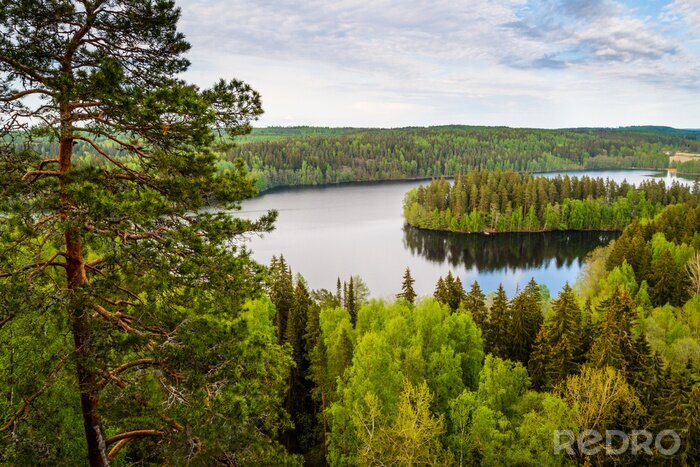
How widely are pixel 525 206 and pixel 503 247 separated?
18.8 metres

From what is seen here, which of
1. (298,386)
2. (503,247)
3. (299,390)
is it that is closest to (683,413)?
(298,386)

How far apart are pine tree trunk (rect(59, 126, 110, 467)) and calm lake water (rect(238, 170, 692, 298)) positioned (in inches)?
1704

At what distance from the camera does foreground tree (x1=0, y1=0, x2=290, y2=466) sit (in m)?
6.30

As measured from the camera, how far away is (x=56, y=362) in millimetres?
6836

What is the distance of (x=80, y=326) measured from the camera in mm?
6531

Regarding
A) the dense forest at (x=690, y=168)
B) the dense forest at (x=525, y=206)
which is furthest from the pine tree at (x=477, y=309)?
the dense forest at (x=690, y=168)

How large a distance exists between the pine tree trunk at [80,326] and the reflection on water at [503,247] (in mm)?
62254

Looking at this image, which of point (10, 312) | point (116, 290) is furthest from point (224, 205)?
point (10, 312)

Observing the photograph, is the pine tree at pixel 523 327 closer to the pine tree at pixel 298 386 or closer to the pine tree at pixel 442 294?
the pine tree at pixel 442 294

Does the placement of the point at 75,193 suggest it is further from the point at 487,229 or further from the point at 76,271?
the point at 487,229

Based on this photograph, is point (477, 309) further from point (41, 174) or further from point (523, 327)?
point (41, 174)

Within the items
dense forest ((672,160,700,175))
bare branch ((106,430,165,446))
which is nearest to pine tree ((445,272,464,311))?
bare branch ((106,430,165,446))

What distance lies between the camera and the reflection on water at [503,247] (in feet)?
227

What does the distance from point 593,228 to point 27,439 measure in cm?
10088
